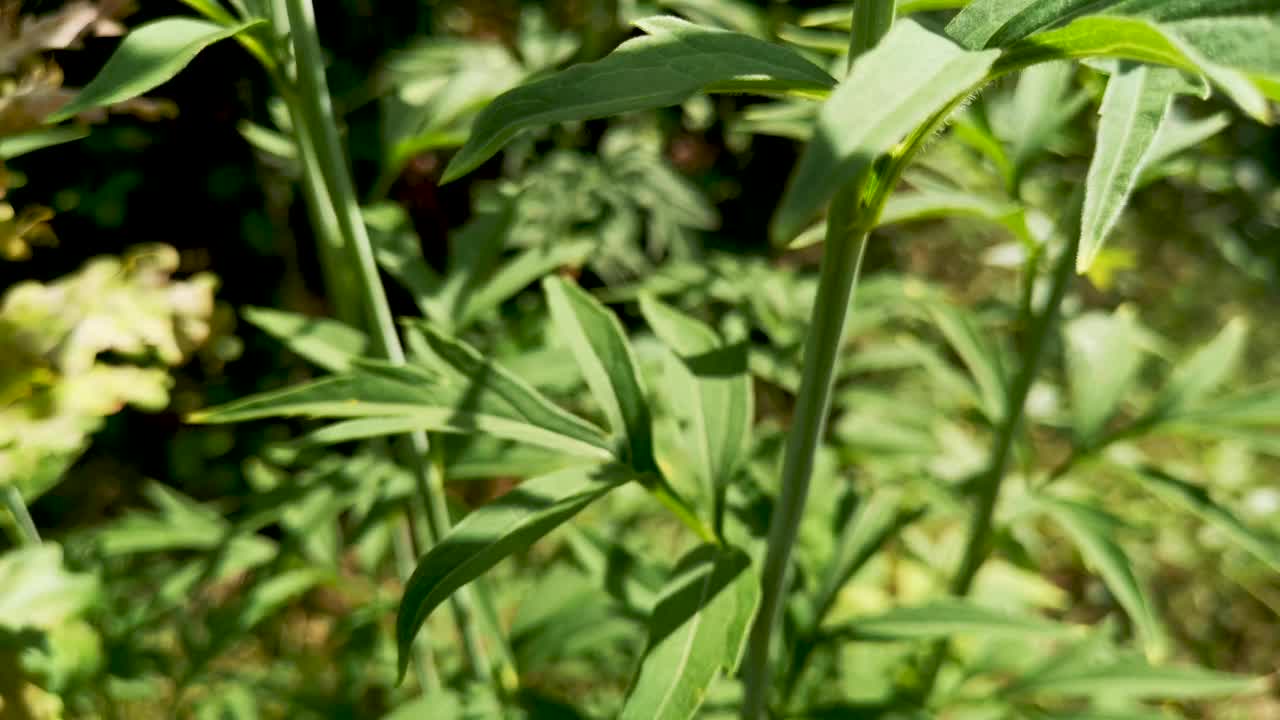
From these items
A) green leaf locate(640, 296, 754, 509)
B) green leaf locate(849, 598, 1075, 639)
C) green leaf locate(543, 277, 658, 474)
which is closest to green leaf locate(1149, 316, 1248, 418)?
green leaf locate(849, 598, 1075, 639)

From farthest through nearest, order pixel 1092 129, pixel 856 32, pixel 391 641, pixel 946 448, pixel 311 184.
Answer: pixel 1092 129 → pixel 946 448 → pixel 391 641 → pixel 311 184 → pixel 856 32

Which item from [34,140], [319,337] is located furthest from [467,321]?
[34,140]

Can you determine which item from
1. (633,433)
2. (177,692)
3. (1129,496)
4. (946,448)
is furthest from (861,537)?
(1129,496)

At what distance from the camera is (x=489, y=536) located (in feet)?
2.23

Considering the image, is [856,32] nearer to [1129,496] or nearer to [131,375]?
[131,375]

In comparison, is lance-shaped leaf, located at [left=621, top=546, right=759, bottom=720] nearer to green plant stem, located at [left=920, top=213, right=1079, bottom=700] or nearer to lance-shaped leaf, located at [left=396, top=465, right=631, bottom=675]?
lance-shaped leaf, located at [left=396, top=465, right=631, bottom=675]

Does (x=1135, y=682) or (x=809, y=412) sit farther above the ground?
(x=809, y=412)

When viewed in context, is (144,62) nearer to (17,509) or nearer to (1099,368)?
(17,509)

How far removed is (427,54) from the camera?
5.05 feet

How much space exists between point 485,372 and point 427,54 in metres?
0.90

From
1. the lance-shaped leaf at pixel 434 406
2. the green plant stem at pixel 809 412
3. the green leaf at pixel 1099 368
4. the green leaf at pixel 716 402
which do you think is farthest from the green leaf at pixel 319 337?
the green leaf at pixel 1099 368

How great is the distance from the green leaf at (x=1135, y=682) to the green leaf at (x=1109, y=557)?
0.08 meters

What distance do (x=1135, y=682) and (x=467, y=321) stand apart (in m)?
0.80

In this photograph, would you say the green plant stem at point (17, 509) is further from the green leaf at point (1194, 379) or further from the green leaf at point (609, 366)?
the green leaf at point (1194, 379)
